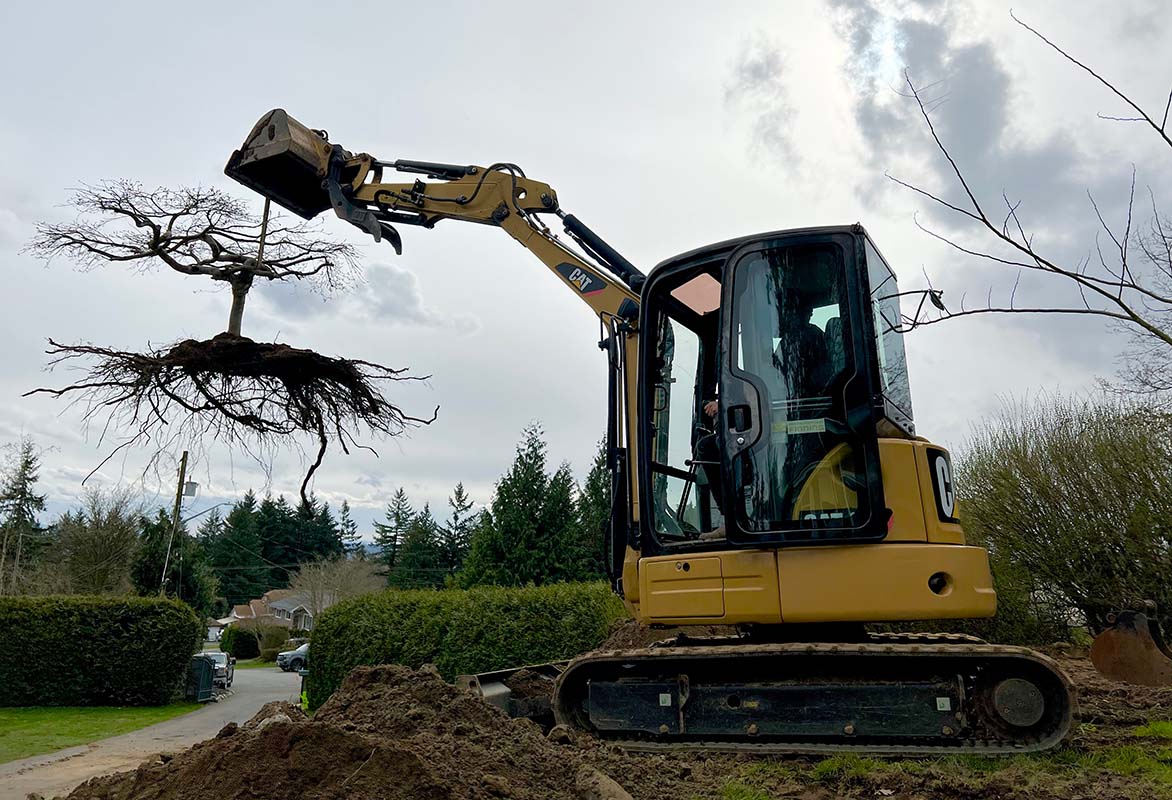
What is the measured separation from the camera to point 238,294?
690cm

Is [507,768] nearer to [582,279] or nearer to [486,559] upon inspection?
[582,279]

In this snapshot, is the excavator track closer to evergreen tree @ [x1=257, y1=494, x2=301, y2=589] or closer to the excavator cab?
the excavator cab

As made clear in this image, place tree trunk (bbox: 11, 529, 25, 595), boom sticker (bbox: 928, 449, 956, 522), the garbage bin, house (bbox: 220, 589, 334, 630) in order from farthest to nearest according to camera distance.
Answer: house (bbox: 220, 589, 334, 630) < tree trunk (bbox: 11, 529, 25, 595) < the garbage bin < boom sticker (bbox: 928, 449, 956, 522)

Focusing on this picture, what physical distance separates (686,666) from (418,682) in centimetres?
141

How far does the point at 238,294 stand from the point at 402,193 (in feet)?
5.38

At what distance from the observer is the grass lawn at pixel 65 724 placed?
9.23 meters

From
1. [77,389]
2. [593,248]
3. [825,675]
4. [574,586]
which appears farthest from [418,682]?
[574,586]

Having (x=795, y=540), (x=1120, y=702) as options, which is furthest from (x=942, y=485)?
(x=1120, y=702)

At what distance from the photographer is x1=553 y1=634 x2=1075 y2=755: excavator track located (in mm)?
3832

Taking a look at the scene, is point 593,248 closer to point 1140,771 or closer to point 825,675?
point 825,675

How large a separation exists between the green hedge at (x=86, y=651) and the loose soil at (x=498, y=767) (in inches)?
486

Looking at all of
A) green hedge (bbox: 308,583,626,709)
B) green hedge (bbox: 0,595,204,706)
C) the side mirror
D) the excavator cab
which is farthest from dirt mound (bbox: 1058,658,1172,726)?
green hedge (bbox: 0,595,204,706)

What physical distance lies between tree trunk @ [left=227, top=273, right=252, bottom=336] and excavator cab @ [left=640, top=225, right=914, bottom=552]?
3.89 m

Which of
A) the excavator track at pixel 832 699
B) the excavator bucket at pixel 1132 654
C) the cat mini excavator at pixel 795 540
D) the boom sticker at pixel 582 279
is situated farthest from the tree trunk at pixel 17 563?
the excavator bucket at pixel 1132 654
